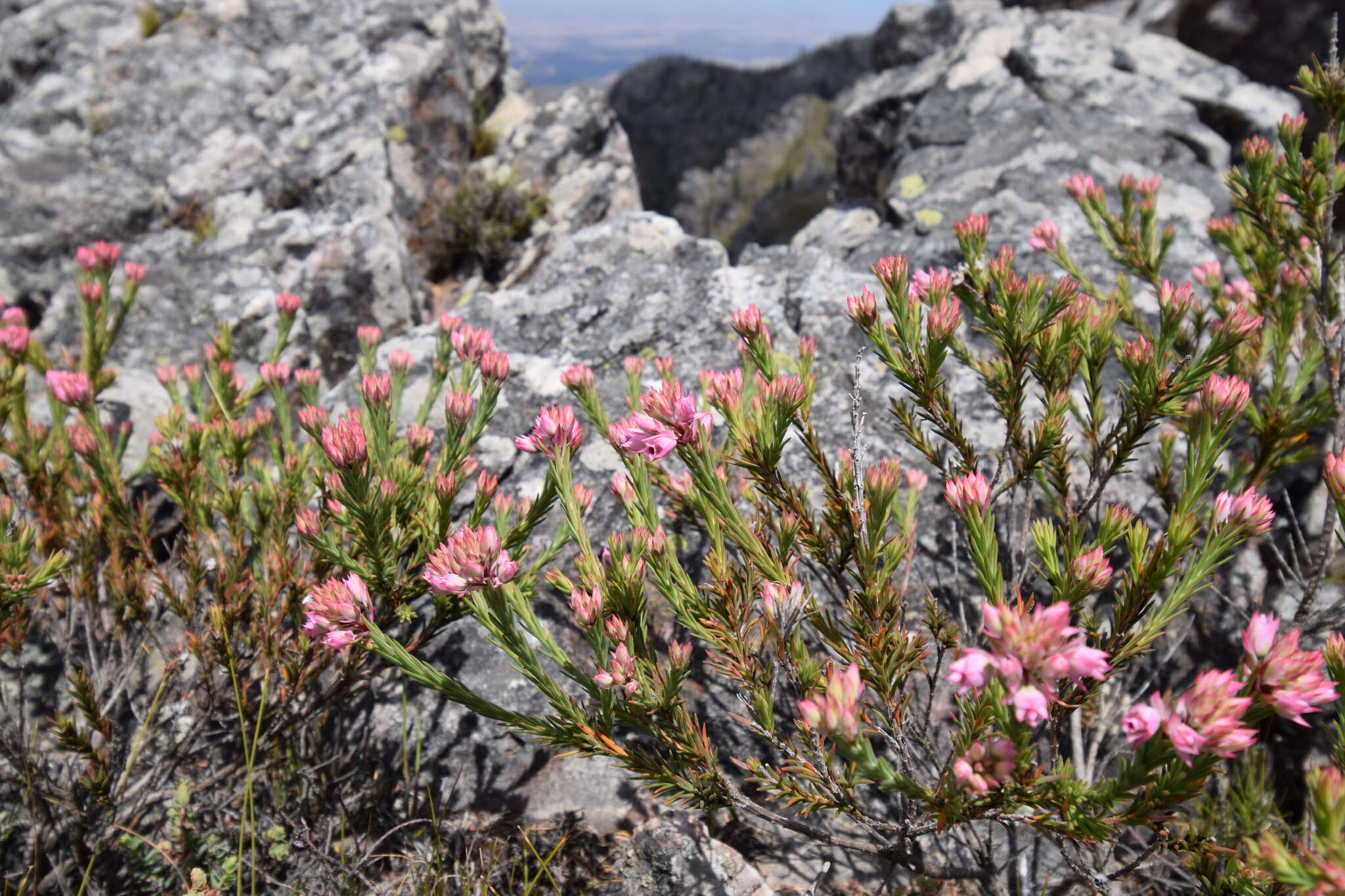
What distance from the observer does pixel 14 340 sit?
8.76 ft

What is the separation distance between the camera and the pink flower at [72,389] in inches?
95.5

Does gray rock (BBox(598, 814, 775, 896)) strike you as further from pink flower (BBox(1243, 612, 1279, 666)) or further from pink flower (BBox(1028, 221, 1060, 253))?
pink flower (BBox(1028, 221, 1060, 253))

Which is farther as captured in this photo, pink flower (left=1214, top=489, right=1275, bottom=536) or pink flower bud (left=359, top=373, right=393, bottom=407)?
pink flower bud (left=359, top=373, right=393, bottom=407)

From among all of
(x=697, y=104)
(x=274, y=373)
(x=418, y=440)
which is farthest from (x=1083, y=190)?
(x=697, y=104)

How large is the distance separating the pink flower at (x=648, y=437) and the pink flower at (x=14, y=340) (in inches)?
100

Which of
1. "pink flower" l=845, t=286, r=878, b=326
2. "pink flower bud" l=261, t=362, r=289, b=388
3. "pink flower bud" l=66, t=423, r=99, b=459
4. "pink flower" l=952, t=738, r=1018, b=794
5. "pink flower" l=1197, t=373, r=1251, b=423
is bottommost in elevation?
"pink flower bud" l=66, t=423, r=99, b=459

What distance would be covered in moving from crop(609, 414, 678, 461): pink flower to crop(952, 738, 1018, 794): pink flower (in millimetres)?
808

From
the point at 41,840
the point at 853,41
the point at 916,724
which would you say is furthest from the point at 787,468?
the point at 853,41

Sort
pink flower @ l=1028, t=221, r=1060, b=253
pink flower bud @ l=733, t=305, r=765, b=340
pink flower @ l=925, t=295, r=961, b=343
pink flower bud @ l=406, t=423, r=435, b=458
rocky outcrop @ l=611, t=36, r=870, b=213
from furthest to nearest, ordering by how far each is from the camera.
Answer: rocky outcrop @ l=611, t=36, r=870, b=213 < pink flower @ l=1028, t=221, r=1060, b=253 < pink flower bud @ l=406, t=423, r=435, b=458 < pink flower bud @ l=733, t=305, r=765, b=340 < pink flower @ l=925, t=295, r=961, b=343

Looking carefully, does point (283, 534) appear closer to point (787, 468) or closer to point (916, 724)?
point (787, 468)

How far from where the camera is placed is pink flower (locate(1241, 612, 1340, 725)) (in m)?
1.22

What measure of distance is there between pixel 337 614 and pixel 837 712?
112 centimetres

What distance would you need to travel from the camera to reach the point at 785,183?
14.1m

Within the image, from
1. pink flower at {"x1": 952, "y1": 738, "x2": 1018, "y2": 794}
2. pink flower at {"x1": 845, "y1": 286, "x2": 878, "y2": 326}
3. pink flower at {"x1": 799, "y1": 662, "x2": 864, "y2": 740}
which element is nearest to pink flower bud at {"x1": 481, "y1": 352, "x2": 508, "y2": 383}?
pink flower at {"x1": 845, "y1": 286, "x2": 878, "y2": 326}
